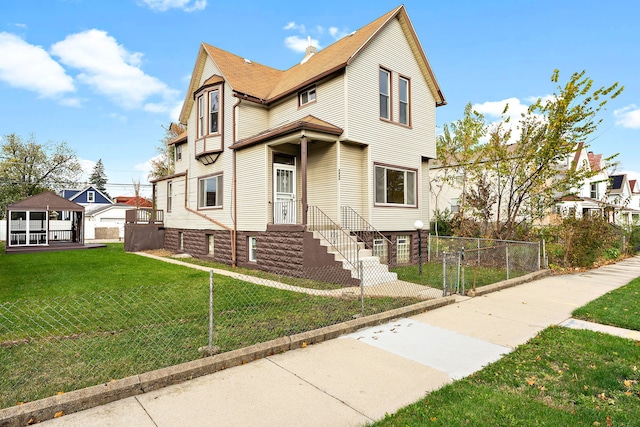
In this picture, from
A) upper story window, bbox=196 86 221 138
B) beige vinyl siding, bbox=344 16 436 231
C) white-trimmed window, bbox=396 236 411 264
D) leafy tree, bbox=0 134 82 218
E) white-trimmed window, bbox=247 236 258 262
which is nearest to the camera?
beige vinyl siding, bbox=344 16 436 231

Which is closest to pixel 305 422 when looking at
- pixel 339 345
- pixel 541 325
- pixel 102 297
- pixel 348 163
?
pixel 339 345

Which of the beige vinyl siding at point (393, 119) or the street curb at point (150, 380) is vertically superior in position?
the beige vinyl siding at point (393, 119)

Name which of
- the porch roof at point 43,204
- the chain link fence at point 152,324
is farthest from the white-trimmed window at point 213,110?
the porch roof at point 43,204

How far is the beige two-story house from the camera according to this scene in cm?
1147

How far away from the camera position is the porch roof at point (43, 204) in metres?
19.6

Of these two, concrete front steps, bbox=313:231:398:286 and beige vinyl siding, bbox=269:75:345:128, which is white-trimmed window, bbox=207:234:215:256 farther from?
concrete front steps, bbox=313:231:398:286

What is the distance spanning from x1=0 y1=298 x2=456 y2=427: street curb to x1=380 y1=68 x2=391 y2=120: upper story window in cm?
930

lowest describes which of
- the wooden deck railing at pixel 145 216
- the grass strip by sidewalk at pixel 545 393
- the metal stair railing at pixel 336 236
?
the grass strip by sidewalk at pixel 545 393

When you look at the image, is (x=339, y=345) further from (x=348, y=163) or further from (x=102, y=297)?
(x=348, y=163)

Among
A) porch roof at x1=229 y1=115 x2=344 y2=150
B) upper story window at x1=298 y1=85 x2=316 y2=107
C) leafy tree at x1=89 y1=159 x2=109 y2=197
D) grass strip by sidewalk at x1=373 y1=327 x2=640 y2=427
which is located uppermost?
leafy tree at x1=89 y1=159 x2=109 y2=197

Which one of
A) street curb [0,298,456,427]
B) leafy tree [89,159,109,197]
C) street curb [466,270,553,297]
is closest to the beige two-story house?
street curb [466,270,553,297]

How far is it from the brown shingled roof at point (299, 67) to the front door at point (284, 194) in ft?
9.90

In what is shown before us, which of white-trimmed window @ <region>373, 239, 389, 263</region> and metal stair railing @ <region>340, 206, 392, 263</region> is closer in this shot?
metal stair railing @ <region>340, 206, 392, 263</region>

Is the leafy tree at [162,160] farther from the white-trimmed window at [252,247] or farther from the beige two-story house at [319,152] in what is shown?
the white-trimmed window at [252,247]
